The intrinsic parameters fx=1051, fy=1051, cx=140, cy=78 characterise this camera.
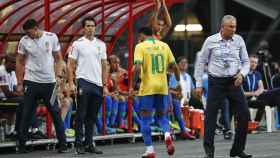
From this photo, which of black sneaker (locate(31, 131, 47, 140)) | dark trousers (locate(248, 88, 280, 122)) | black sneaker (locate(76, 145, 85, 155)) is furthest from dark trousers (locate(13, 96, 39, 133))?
dark trousers (locate(248, 88, 280, 122))

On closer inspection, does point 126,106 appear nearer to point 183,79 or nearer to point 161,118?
point 183,79

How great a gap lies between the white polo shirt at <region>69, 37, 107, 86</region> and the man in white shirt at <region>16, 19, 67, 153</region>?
56cm

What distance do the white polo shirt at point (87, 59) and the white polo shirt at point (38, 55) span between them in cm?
53

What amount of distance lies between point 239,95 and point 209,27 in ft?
64.1

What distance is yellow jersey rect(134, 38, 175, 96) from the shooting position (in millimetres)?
14680

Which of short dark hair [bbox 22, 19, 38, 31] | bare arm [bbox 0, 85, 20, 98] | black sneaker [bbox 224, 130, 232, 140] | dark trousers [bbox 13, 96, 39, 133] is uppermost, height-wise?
short dark hair [bbox 22, 19, 38, 31]

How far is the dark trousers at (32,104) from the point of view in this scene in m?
16.3

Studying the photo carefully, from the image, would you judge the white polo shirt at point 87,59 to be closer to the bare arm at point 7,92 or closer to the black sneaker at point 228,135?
the bare arm at point 7,92

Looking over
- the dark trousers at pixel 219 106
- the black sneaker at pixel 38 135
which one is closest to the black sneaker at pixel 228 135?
the black sneaker at pixel 38 135

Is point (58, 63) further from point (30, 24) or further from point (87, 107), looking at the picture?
point (87, 107)

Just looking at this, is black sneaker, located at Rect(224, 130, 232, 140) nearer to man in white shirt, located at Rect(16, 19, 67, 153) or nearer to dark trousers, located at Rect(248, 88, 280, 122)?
dark trousers, located at Rect(248, 88, 280, 122)

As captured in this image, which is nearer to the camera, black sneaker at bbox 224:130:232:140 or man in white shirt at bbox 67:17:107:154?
man in white shirt at bbox 67:17:107:154

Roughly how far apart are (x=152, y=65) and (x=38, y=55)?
230cm

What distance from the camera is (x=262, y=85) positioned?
893 inches
